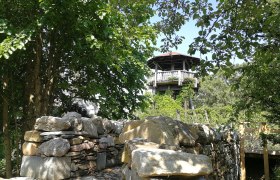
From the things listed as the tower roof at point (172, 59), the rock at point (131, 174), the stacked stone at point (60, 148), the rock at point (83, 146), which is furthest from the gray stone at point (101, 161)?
the tower roof at point (172, 59)

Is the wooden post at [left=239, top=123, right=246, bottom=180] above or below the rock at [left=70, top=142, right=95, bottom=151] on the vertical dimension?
below

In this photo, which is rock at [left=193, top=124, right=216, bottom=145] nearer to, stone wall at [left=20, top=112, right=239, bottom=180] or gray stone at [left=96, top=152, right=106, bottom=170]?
stone wall at [left=20, top=112, right=239, bottom=180]

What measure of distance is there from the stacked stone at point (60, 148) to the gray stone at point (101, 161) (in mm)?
141

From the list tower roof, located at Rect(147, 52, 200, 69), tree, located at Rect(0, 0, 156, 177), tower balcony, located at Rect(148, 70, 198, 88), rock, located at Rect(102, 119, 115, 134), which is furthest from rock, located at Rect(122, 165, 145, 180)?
tower roof, located at Rect(147, 52, 200, 69)

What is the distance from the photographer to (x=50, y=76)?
7.48 m

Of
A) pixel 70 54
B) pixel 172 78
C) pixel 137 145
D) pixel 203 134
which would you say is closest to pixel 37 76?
pixel 70 54

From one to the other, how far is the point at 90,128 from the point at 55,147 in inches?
35.4

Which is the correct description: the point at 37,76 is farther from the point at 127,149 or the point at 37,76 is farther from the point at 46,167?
the point at 127,149

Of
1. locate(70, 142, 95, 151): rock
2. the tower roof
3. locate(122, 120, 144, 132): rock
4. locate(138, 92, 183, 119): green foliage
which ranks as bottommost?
locate(70, 142, 95, 151): rock

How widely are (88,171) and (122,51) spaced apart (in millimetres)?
2744

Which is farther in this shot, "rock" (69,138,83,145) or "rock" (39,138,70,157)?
"rock" (69,138,83,145)

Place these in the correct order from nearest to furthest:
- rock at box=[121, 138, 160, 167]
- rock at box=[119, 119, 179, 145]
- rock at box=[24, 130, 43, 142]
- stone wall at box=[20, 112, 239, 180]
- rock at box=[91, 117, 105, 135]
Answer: stone wall at box=[20, 112, 239, 180], rock at box=[121, 138, 160, 167], rock at box=[119, 119, 179, 145], rock at box=[24, 130, 43, 142], rock at box=[91, 117, 105, 135]

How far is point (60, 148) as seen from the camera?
14.9 feet

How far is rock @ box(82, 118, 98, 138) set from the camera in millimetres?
5160
